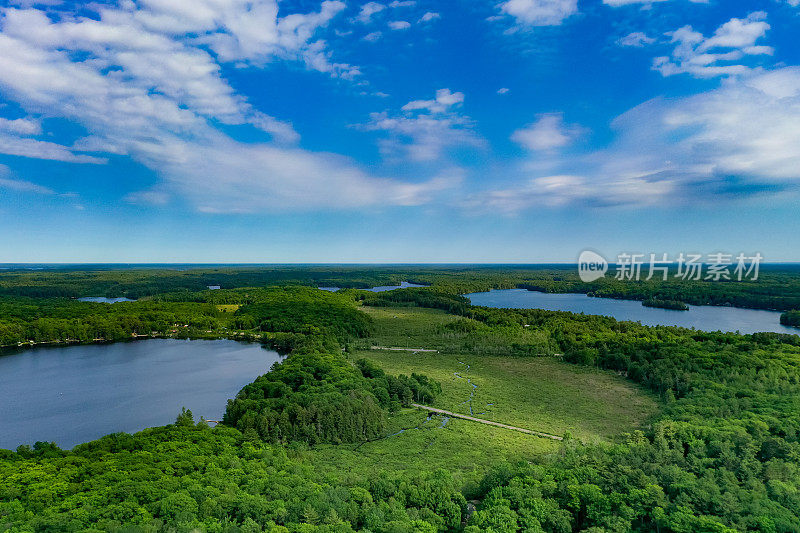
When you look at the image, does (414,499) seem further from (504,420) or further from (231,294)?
(231,294)

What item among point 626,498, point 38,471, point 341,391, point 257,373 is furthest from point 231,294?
point 626,498

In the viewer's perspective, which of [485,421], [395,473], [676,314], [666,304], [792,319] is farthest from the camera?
[666,304]

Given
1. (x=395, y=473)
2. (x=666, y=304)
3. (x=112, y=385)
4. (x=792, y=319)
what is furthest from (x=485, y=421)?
(x=666, y=304)

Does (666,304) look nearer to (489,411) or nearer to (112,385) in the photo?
(489,411)

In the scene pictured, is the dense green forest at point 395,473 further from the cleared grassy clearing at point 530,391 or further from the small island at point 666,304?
the small island at point 666,304

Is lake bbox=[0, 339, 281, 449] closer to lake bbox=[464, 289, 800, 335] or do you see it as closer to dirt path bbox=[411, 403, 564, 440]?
dirt path bbox=[411, 403, 564, 440]

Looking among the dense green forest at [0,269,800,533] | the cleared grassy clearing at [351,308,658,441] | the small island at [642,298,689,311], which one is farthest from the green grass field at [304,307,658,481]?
the small island at [642,298,689,311]

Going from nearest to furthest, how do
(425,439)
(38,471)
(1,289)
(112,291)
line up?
(38,471)
(425,439)
(1,289)
(112,291)
